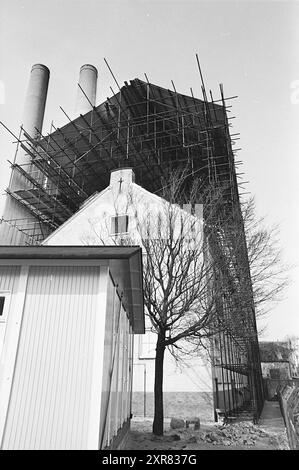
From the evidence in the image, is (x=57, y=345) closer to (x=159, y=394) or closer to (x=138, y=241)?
(x=159, y=394)

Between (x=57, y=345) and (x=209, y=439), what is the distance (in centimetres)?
715

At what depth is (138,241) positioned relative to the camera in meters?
16.6

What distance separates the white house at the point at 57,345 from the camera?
16.1ft

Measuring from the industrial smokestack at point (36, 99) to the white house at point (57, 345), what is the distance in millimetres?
26344

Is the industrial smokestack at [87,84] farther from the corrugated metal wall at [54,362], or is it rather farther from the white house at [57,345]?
the corrugated metal wall at [54,362]

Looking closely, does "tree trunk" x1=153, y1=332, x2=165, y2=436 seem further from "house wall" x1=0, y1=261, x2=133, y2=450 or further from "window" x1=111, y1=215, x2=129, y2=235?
"window" x1=111, y1=215, x2=129, y2=235

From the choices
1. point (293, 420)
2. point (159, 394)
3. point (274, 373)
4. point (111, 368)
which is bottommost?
point (293, 420)

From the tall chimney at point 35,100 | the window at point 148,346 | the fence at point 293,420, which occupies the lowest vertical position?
the fence at point 293,420

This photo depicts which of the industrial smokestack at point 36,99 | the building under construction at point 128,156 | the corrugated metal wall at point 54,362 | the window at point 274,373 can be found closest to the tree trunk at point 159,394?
the corrugated metal wall at point 54,362

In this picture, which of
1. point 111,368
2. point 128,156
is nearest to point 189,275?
point 111,368

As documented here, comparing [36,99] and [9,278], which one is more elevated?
[36,99]

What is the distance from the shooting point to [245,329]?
50.3 ft

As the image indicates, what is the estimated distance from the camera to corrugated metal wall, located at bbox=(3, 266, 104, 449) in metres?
4.89
